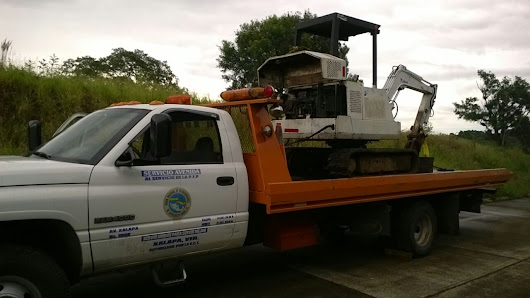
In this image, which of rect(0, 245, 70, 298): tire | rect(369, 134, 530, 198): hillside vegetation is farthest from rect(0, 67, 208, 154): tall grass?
rect(369, 134, 530, 198): hillside vegetation

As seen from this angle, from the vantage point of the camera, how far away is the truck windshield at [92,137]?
3.95 metres

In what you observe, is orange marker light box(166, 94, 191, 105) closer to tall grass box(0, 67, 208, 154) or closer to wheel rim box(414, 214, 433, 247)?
wheel rim box(414, 214, 433, 247)

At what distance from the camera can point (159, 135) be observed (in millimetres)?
3738

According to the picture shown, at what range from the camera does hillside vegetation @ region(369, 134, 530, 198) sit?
16.8 m

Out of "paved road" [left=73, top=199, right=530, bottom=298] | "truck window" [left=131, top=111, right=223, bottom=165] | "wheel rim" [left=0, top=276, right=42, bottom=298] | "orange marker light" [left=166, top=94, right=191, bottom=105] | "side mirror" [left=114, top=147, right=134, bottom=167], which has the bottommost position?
"paved road" [left=73, top=199, right=530, bottom=298]

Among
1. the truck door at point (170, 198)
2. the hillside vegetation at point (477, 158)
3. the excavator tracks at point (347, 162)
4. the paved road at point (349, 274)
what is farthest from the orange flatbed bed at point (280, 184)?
the hillside vegetation at point (477, 158)

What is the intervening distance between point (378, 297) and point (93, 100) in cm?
802

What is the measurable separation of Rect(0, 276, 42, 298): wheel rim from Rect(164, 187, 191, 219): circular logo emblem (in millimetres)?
1232

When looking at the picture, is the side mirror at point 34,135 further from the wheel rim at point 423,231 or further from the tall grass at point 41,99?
the wheel rim at point 423,231

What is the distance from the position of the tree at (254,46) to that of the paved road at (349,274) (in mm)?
23032

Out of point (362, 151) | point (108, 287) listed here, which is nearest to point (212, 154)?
point (108, 287)

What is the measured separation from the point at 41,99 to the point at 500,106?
3659cm

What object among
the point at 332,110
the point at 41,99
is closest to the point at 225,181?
the point at 332,110

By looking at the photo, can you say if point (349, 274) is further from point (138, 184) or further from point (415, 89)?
point (415, 89)
